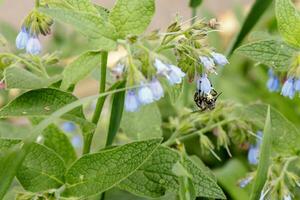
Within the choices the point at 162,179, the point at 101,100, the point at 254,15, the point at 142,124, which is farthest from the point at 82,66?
the point at 254,15

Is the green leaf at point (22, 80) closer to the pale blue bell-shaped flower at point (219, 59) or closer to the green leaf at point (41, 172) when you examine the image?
the green leaf at point (41, 172)

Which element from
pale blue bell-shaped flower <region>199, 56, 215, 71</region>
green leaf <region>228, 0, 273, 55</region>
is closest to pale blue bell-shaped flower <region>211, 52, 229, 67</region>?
pale blue bell-shaped flower <region>199, 56, 215, 71</region>

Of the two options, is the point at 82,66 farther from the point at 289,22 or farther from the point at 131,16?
the point at 289,22

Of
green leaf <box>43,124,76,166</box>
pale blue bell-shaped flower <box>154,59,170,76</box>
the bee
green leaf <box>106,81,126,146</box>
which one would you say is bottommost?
green leaf <box>43,124,76,166</box>

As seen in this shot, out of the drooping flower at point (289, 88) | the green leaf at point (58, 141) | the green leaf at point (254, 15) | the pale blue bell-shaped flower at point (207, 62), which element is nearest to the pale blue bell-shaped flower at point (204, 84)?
the pale blue bell-shaped flower at point (207, 62)

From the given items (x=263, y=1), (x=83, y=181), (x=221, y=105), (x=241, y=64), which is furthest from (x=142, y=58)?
(x=241, y=64)

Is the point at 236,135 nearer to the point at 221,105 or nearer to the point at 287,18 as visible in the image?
the point at 221,105

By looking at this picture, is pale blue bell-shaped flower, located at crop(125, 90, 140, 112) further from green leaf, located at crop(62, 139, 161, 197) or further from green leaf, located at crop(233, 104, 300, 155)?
green leaf, located at crop(233, 104, 300, 155)

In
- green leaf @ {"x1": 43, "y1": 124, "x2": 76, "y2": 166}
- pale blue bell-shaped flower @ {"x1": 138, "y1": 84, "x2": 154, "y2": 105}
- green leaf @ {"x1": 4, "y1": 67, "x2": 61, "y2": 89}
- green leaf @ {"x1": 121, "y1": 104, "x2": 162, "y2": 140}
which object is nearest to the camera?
pale blue bell-shaped flower @ {"x1": 138, "y1": 84, "x2": 154, "y2": 105}
